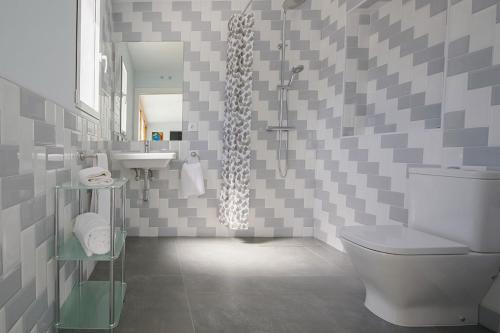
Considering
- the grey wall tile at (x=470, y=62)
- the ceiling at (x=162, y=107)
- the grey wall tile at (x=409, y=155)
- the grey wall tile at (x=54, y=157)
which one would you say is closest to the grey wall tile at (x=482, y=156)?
the grey wall tile at (x=409, y=155)

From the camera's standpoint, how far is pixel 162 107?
11.3 feet

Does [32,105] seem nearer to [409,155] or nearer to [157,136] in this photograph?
[409,155]

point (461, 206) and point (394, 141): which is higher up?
point (394, 141)

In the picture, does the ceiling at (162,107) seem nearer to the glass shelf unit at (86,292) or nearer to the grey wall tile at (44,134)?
the glass shelf unit at (86,292)

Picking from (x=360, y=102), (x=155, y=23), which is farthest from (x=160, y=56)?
(x=360, y=102)

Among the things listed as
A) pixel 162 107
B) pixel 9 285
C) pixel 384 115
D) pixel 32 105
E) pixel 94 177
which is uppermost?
pixel 162 107

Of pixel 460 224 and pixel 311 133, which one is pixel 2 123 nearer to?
pixel 460 224

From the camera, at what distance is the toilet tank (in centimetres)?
163

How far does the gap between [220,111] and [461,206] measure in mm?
2391

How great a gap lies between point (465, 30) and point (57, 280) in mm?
2444

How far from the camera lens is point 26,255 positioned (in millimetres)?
1247

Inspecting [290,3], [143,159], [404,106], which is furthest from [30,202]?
[290,3]

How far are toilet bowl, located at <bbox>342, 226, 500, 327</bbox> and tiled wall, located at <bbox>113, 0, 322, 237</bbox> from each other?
5.73ft

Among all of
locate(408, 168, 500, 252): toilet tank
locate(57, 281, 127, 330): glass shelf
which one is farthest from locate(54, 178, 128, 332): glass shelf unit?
locate(408, 168, 500, 252): toilet tank
